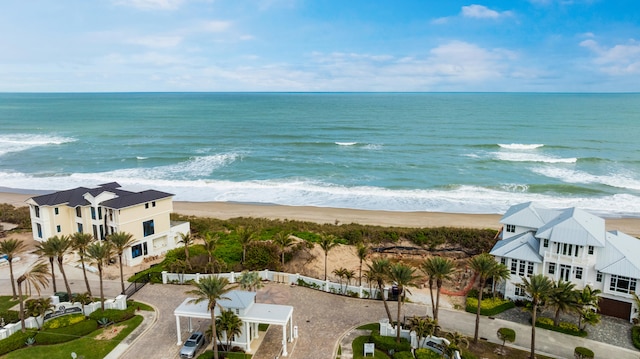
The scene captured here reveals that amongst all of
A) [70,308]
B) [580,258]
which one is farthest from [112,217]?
[580,258]

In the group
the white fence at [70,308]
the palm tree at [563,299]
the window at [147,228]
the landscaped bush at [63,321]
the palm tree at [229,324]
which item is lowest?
the landscaped bush at [63,321]

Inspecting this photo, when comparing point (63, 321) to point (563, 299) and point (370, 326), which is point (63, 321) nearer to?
point (370, 326)

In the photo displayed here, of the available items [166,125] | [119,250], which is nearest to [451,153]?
[119,250]

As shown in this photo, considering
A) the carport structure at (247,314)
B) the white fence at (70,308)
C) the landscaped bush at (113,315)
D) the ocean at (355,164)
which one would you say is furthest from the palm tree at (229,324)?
the ocean at (355,164)

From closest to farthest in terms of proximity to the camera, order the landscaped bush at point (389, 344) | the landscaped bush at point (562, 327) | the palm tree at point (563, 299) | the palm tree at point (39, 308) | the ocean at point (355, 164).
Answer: the landscaped bush at point (389, 344) → the palm tree at point (563, 299) → the palm tree at point (39, 308) → the landscaped bush at point (562, 327) → the ocean at point (355, 164)

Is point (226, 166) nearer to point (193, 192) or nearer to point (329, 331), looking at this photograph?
point (193, 192)

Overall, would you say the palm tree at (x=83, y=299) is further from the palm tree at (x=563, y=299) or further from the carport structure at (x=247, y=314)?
the palm tree at (x=563, y=299)
